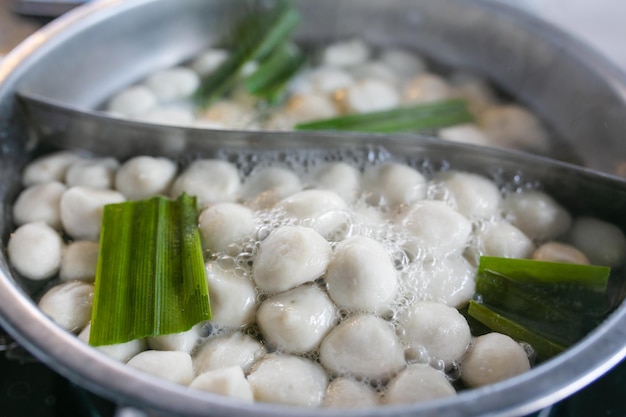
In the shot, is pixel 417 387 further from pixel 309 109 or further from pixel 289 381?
pixel 309 109

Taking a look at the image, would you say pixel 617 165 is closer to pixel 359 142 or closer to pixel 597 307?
pixel 597 307

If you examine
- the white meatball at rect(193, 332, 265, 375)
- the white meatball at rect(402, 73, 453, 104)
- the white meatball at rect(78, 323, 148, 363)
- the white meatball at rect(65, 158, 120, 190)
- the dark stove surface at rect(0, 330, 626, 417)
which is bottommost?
the dark stove surface at rect(0, 330, 626, 417)

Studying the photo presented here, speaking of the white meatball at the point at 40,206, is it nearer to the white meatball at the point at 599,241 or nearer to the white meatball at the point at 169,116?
the white meatball at the point at 169,116

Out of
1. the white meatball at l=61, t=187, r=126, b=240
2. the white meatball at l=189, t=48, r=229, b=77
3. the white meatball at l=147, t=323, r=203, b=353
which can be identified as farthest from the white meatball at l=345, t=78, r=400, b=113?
the white meatball at l=147, t=323, r=203, b=353

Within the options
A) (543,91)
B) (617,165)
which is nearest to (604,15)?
(543,91)

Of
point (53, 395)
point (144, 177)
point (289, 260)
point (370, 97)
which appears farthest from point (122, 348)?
point (370, 97)

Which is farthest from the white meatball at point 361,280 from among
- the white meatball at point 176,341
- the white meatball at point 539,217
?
the white meatball at point 539,217

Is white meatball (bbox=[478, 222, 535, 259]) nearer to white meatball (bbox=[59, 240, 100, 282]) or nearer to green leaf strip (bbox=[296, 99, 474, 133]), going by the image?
green leaf strip (bbox=[296, 99, 474, 133])
